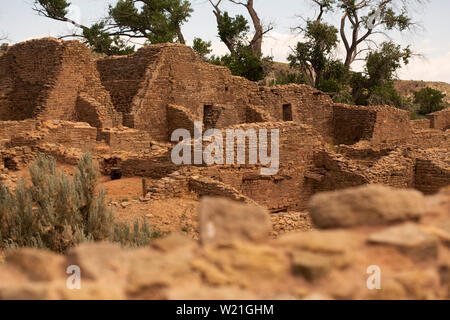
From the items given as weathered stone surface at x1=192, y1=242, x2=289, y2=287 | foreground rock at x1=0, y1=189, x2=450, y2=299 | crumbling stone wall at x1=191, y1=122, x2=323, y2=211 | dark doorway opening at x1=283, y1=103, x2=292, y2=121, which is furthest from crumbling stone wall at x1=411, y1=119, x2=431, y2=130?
weathered stone surface at x1=192, y1=242, x2=289, y2=287

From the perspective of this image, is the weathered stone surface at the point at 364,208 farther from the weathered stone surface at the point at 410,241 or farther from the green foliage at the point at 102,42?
the green foliage at the point at 102,42

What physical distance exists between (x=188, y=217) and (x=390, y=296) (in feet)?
19.3

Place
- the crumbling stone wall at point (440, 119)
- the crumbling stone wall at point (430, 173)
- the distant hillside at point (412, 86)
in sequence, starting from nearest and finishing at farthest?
1. the crumbling stone wall at point (430, 173)
2. the crumbling stone wall at point (440, 119)
3. the distant hillside at point (412, 86)

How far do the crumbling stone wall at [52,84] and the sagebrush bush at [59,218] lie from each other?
7.67 metres

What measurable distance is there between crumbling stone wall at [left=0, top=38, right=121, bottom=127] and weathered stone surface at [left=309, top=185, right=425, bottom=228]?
13122 millimetres

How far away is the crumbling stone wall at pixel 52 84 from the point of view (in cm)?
1543

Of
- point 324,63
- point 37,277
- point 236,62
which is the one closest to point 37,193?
point 37,277

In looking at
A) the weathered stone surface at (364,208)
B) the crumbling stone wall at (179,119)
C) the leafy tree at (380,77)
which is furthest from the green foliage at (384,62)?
the weathered stone surface at (364,208)

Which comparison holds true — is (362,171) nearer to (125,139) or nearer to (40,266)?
(125,139)

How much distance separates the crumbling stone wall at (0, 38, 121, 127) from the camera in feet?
50.6

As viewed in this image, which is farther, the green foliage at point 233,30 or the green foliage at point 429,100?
the green foliage at point 429,100

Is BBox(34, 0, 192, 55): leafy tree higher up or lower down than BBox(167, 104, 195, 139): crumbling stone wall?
higher up

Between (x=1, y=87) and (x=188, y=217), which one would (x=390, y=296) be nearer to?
(x=188, y=217)

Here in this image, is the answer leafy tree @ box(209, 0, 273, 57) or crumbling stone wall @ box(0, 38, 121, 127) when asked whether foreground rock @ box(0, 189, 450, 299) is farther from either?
leafy tree @ box(209, 0, 273, 57)
